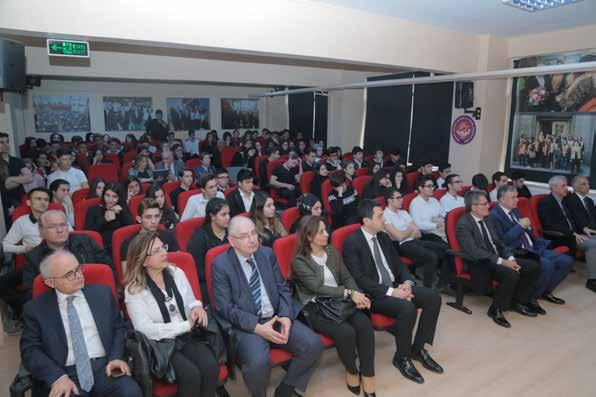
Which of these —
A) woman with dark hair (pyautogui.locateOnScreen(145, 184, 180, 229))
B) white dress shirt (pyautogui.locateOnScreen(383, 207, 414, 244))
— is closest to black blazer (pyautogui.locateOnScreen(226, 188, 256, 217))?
woman with dark hair (pyautogui.locateOnScreen(145, 184, 180, 229))

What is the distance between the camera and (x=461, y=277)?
13.2 feet

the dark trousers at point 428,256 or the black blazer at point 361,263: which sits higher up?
the black blazer at point 361,263

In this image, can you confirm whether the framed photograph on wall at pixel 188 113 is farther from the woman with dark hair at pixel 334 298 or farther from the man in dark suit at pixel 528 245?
the woman with dark hair at pixel 334 298

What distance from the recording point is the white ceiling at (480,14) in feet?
17.3

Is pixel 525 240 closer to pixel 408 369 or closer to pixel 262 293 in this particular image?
pixel 408 369

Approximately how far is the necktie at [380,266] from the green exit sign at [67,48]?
12.8 ft

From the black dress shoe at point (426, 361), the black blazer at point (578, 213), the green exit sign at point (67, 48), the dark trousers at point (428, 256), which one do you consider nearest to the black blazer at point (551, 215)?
the black blazer at point (578, 213)

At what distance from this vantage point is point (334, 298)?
114 inches

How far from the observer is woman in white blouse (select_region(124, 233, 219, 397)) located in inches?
92.0

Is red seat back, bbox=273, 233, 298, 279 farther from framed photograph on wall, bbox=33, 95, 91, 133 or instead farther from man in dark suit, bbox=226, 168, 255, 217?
framed photograph on wall, bbox=33, 95, 91, 133

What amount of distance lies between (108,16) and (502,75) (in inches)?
205

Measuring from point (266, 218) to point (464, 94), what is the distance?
524cm

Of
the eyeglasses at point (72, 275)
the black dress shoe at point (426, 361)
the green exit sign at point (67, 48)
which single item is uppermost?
the green exit sign at point (67, 48)

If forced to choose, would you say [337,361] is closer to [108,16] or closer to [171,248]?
[171,248]
